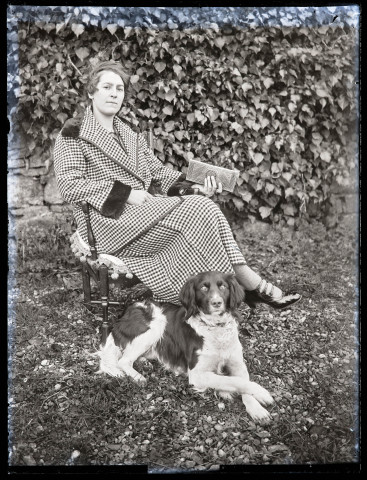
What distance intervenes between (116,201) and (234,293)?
102 centimetres

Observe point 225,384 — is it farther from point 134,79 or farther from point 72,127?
point 134,79

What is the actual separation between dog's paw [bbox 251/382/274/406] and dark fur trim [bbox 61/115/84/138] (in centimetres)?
211

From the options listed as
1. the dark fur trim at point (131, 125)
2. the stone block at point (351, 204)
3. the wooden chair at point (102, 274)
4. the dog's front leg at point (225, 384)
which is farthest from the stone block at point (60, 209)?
the stone block at point (351, 204)

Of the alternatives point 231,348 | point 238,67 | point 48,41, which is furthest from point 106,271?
point 238,67

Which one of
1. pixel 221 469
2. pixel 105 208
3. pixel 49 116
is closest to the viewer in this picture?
pixel 221 469

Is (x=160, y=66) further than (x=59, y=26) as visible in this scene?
Yes

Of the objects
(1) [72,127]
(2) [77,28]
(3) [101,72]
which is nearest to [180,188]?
(1) [72,127]

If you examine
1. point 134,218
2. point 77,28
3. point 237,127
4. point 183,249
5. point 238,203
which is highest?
point 77,28

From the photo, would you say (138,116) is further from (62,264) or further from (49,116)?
(62,264)

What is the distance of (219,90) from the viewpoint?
4.85 metres

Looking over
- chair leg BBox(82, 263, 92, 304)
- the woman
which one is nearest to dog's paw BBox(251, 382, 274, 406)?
the woman

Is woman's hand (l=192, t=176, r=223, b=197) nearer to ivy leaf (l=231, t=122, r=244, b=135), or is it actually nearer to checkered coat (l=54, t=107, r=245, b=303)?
checkered coat (l=54, t=107, r=245, b=303)

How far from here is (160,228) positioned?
13.3ft

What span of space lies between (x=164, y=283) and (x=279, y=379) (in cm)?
101
